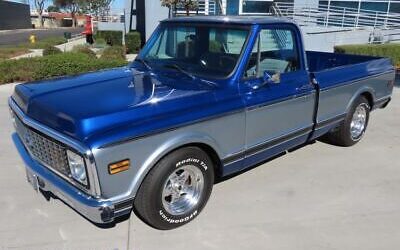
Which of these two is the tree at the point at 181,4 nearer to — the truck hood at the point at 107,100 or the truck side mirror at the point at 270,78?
the truck hood at the point at 107,100

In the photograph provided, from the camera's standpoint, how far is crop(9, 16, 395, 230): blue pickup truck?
2.99m

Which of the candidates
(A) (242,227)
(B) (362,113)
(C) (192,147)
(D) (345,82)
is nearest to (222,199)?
(A) (242,227)

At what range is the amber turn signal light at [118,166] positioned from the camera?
291 centimetres

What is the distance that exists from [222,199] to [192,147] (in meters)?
0.95

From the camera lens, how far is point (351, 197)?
4266 mm

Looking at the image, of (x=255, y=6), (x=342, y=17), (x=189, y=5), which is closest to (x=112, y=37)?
(x=189, y=5)

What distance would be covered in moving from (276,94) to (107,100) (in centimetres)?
178

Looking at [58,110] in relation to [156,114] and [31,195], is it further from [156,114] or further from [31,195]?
[31,195]

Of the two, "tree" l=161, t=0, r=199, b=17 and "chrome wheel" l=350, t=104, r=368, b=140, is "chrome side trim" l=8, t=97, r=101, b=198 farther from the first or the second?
"tree" l=161, t=0, r=199, b=17

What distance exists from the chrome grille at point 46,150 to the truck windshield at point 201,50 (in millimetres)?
1525

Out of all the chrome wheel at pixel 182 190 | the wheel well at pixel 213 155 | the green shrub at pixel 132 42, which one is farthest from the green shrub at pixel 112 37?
the chrome wheel at pixel 182 190

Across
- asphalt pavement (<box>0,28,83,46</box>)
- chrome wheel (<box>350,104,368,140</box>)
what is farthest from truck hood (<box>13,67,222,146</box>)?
asphalt pavement (<box>0,28,83,46</box>)

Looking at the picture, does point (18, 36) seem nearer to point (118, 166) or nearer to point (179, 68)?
point (179, 68)

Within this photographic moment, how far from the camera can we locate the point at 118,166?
116 inches
